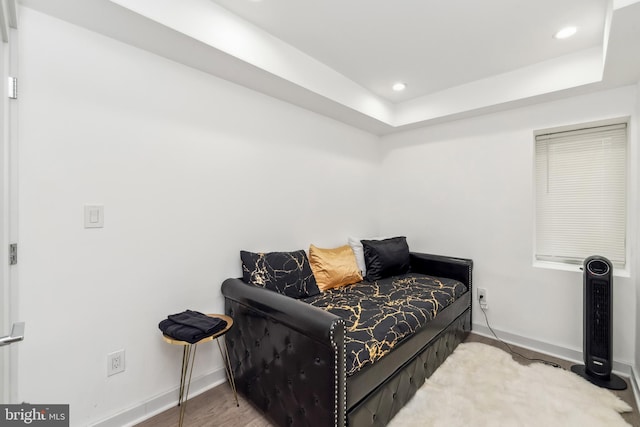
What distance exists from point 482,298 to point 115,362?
322 centimetres

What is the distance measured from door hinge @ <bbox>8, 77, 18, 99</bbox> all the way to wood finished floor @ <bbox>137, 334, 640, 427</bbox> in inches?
76.6

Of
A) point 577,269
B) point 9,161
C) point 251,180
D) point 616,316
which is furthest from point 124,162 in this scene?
point 616,316

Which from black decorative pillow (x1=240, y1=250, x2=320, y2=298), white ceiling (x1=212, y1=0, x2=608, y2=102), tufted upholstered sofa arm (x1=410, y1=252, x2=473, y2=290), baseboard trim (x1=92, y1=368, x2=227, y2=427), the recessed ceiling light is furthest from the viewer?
tufted upholstered sofa arm (x1=410, y1=252, x2=473, y2=290)

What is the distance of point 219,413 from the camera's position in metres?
1.85

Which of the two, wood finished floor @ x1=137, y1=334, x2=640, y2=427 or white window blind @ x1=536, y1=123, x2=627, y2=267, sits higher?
white window blind @ x1=536, y1=123, x2=627, y2=267

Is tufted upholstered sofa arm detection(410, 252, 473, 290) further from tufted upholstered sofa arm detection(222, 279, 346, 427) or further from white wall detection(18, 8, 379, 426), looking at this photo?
tufted upholstered sofa arm detection(222, 279, 346, 427)

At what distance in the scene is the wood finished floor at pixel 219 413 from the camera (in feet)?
5.79

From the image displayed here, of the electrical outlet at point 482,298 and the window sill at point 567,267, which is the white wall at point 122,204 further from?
the window sill at point 567,267

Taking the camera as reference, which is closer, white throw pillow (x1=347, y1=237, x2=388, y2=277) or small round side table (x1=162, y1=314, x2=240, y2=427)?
small round side table (x1=162, y1=314, x2=240, y2=427)

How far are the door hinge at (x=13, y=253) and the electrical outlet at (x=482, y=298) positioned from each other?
3.64 meters

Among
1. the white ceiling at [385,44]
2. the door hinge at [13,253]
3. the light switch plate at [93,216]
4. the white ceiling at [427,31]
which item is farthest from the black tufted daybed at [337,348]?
the white ceiling at [427,31]

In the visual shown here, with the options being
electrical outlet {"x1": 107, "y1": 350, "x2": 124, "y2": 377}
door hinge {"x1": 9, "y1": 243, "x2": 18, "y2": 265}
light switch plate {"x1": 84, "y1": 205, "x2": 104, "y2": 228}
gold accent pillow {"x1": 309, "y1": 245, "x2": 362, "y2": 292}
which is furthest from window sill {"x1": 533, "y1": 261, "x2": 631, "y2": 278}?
door hinge {"x1": 9, "y1": 243, "x2": 18, "y2": 265}

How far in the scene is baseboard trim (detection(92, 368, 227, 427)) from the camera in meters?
1.71

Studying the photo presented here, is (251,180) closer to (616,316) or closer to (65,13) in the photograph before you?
(65,13)
